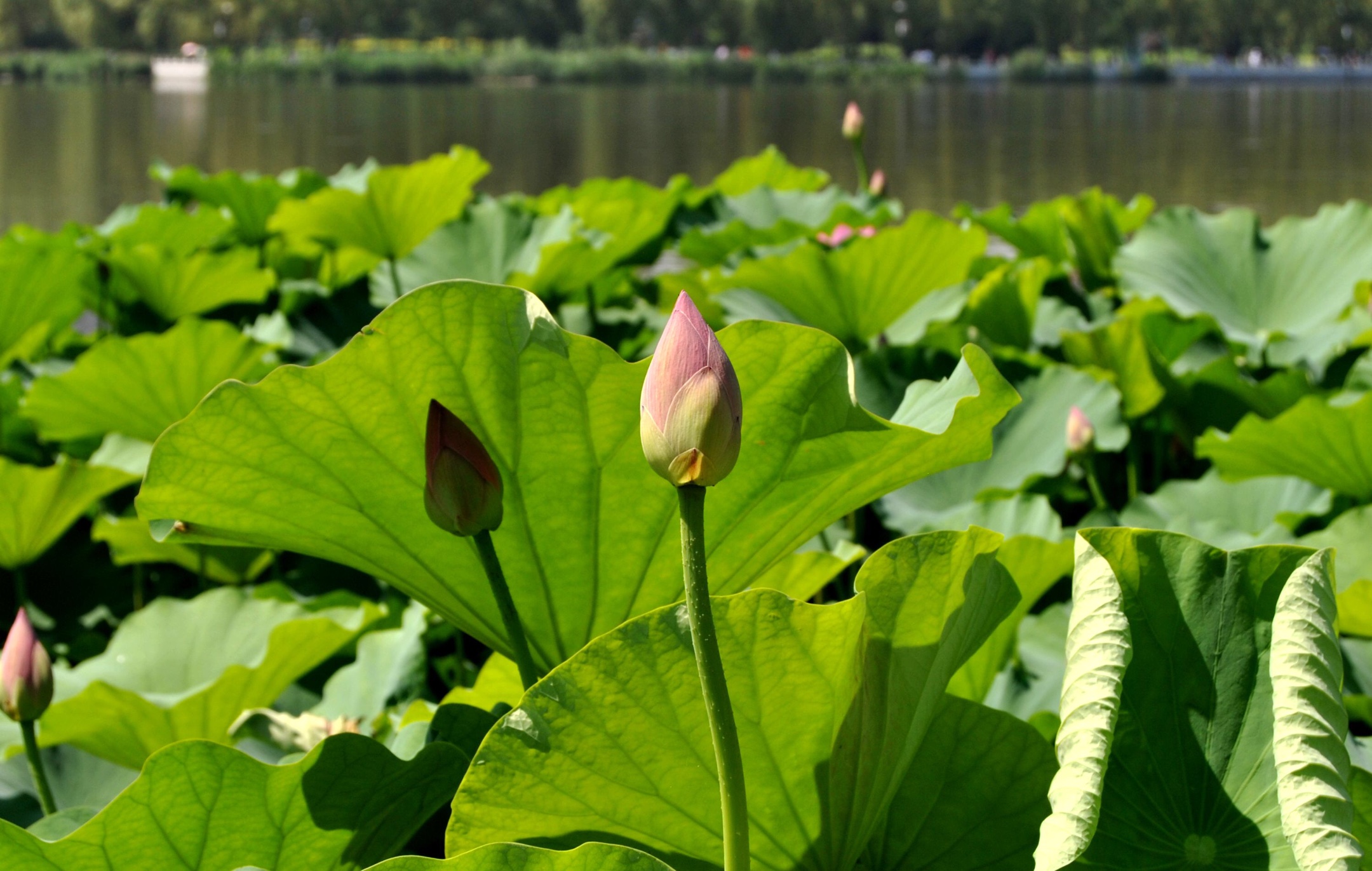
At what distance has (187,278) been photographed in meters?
1.84

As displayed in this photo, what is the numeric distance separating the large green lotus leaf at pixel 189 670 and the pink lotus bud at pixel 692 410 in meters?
0.57

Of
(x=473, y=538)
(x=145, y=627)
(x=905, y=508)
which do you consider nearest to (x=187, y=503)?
(x=473, y=538)

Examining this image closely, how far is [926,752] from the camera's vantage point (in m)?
0.54

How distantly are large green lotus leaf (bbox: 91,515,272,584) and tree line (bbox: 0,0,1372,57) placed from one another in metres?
53.1

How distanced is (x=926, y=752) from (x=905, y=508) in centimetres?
76

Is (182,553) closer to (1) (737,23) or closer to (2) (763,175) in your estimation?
(2) (763,175)

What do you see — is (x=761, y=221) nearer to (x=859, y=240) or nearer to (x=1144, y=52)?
(x=859, y=240)

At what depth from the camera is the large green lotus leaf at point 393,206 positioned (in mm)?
1755

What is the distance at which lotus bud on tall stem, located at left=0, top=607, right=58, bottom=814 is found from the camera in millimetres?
737

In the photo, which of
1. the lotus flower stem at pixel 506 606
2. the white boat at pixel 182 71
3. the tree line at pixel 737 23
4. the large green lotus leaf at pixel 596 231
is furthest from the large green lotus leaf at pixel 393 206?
the tree line at pixel 737 23

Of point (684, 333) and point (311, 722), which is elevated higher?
point (684, 333)

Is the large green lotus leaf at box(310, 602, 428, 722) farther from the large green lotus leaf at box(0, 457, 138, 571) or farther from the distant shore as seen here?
the distant shore

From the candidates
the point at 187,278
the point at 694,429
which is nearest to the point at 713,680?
the point at 694,429

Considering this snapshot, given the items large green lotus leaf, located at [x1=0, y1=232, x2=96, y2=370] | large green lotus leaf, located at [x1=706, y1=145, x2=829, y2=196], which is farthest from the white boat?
large green lotus leaf, located at [x1=0, y1=232, x2=96, y2=370]
